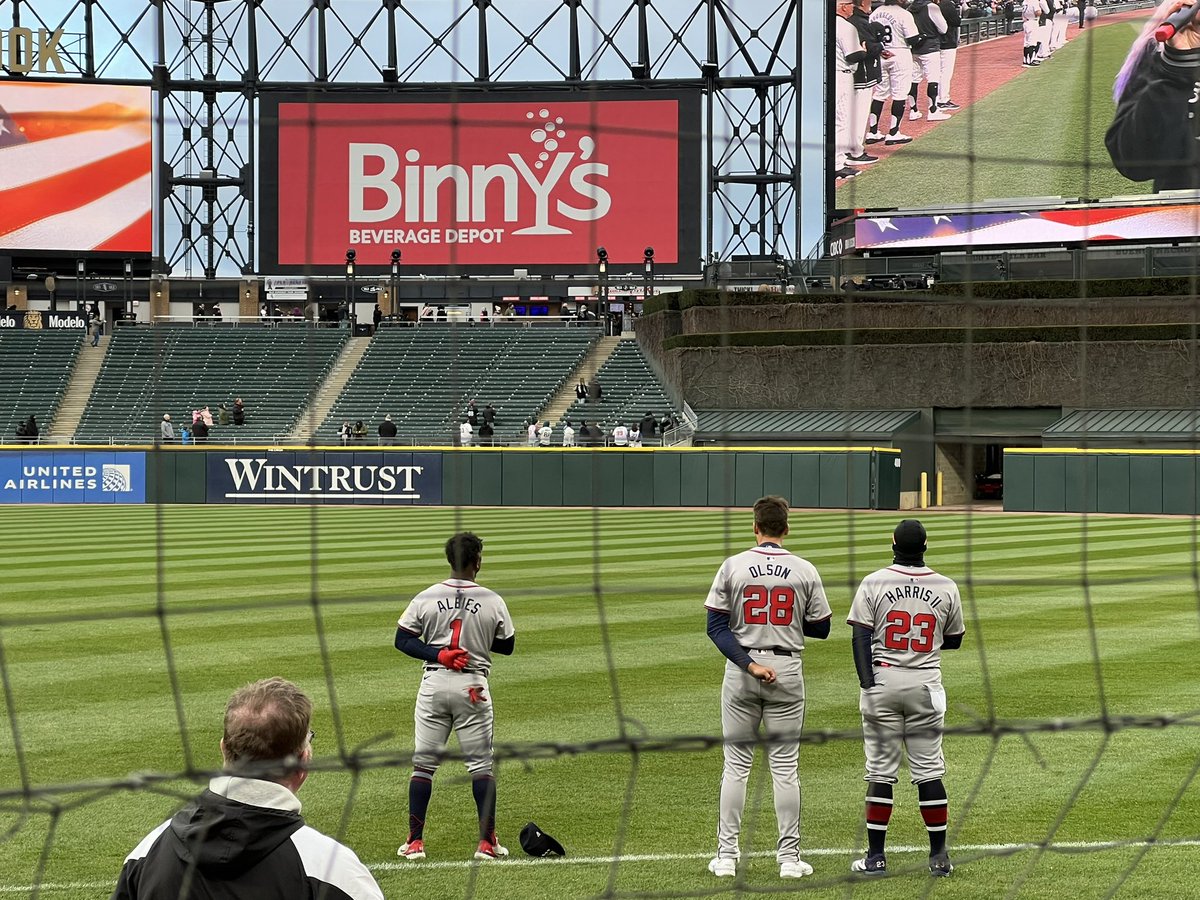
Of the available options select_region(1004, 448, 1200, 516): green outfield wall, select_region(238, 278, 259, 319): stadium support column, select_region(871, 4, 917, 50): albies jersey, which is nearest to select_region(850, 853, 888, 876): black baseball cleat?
select_region(1004, 448, 1200, 516): green outfield wall

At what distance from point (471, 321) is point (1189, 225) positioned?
2217cm

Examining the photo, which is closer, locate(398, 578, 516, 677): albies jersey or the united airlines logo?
locate(398, 578, 516, 677): albies jersey

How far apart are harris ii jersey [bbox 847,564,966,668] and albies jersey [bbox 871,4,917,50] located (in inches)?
1696

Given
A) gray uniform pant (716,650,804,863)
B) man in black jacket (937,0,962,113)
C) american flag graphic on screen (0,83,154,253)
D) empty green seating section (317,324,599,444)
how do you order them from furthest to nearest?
american flag graphic on screen (0,83,154,253) → man in black jacket (937,0,962,113) → empty green seating section (317,324,599,444) → gray uniform pant (716,650,804,863)

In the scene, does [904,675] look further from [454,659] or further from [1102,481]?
[1102,481]

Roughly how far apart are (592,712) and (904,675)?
12.4 feet

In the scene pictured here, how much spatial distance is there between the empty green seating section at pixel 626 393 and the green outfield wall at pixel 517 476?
3.94 metres

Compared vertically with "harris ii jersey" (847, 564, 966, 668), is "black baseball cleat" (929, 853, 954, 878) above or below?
below

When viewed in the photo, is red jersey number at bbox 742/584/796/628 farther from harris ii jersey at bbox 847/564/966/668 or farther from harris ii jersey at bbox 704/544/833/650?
harris ii jersey at bbox 847/564/966/668

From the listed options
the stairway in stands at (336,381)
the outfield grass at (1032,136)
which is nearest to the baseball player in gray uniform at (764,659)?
the stairway in stands at (336,381)

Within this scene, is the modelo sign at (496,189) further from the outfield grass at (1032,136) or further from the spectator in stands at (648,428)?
the spectator in stands at (648,428)

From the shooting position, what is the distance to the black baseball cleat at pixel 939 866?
6.56 meters

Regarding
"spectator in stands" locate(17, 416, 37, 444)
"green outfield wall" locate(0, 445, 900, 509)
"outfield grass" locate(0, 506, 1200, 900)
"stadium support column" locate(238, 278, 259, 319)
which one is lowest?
"outfield grass" locate(0, 506, 1200, 900)

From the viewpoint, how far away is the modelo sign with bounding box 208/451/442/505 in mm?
37094
